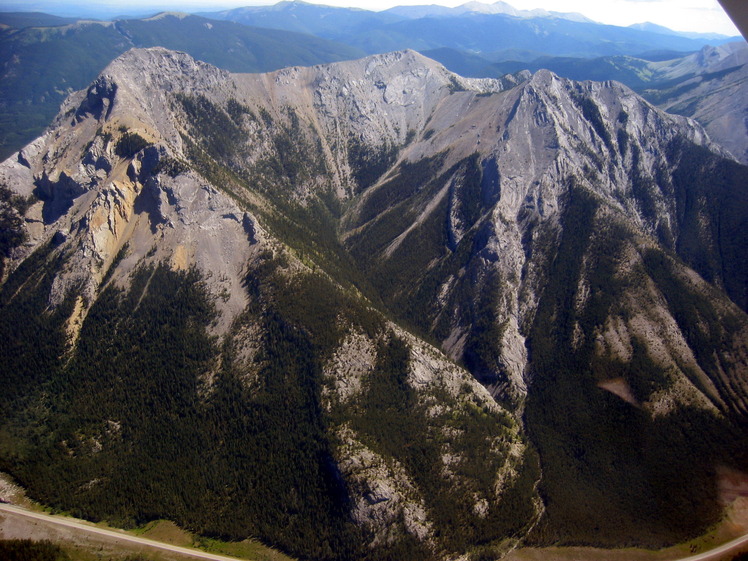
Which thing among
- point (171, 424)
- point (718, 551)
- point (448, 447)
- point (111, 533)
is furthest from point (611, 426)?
point (111, 533)

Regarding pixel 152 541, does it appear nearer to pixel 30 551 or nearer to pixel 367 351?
pixel 30 551

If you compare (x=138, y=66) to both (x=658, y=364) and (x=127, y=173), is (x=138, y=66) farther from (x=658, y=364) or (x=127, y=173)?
(x=658, y=364)

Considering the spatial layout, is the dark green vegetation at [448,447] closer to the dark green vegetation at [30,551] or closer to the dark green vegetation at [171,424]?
the dark green vegetation at [171,424]

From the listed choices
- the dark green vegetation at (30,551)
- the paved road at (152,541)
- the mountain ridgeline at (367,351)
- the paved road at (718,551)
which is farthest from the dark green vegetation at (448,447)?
the dark green vegetation at (30,551)

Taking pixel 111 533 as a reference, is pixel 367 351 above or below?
above

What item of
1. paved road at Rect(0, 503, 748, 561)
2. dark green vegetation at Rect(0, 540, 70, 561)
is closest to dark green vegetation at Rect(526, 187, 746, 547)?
paved road at Rect(0, 503, 748, 561)
